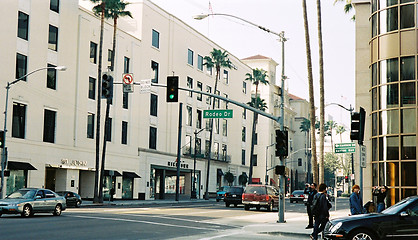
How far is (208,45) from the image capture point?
7900cm

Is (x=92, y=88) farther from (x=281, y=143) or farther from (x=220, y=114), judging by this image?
(x=281, y=143)

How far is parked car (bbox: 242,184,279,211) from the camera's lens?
3878 centimetres

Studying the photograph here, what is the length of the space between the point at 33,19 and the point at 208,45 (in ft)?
124

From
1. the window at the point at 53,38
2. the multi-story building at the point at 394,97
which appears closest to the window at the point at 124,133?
the window at the point at 53,38

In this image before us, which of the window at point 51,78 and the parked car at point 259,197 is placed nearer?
the parked car at point 259,197

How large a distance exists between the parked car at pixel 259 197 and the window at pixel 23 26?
2006 cm

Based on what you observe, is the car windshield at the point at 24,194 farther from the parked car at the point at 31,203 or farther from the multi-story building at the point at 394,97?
the multi-story building at the point at 394,97

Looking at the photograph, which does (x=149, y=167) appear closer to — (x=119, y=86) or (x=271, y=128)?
(x=119, y=86)

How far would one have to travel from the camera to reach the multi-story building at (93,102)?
4269 centimetres

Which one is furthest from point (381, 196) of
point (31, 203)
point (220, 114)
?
point (31, 203)

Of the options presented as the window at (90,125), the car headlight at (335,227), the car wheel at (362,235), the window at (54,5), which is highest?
the window at (54,5)

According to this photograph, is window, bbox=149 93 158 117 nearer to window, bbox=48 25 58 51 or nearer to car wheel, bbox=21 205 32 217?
window, bbox=48 25 58 51

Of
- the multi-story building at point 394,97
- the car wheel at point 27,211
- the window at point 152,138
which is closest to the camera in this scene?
the car wheel at point 27,211

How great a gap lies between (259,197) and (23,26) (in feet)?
70.4
